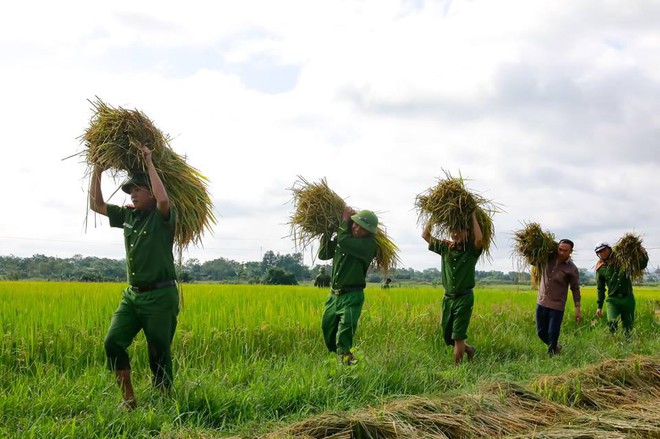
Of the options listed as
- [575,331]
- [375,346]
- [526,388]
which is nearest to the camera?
[526,388]

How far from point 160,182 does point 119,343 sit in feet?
3.77

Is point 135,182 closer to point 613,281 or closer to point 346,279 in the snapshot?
point 346,279

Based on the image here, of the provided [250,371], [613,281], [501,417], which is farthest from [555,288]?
[250,371]

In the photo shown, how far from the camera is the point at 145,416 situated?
381 cm

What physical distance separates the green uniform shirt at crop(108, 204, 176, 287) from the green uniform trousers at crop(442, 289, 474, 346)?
320cm

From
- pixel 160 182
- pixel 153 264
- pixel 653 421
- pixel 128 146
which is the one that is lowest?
pixel 653 421

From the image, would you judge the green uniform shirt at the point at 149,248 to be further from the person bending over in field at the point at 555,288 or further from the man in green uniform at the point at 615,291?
the man in green uniform at the point at 615,291

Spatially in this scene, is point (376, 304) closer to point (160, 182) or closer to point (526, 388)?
point (526, 388)

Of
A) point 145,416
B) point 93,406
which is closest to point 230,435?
point 145,416

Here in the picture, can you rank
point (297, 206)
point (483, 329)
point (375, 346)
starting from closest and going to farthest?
point (297, 206), point (375, 346), point (483, 329)

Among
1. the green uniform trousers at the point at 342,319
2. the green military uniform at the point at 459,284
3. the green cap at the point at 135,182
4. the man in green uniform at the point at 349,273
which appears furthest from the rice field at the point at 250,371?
the green cap at the point at 135,182

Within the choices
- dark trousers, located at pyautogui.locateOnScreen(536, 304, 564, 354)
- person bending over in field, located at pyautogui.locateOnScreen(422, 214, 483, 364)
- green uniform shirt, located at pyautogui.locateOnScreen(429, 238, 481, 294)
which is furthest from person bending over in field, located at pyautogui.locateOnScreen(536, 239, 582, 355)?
green uniform shirt, located at pyautogui.locateOnScreen(429, 238, 481, 294)

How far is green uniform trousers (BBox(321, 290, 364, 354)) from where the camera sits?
5.62m

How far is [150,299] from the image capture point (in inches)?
167
